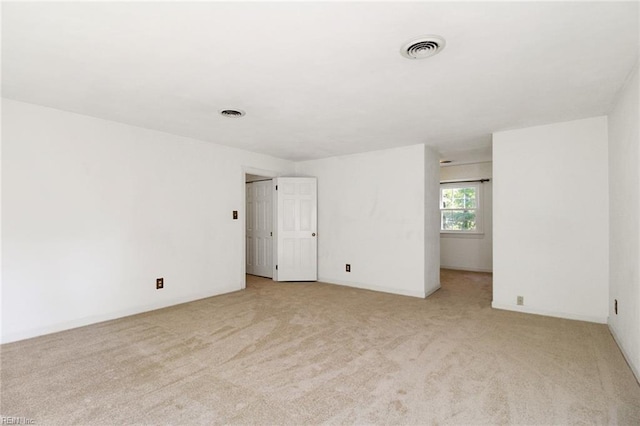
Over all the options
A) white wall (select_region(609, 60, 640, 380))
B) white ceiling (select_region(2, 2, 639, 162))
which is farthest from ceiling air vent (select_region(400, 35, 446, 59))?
white wall (select_region(609, 60, 640, 380))

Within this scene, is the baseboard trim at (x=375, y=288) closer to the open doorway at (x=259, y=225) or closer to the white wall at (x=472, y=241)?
the open doorway at (x=259, y=225)

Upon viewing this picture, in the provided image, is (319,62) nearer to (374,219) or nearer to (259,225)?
(374,219)

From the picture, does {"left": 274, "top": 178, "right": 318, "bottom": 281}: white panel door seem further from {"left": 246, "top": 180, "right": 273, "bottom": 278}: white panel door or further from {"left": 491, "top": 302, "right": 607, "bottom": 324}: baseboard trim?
{"left": 491, "top": 302, "right": 607, "bottom": 324}: baseboard trim

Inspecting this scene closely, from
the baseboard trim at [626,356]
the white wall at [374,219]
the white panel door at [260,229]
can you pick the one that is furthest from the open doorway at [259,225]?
the baseboard trim at [626,356]

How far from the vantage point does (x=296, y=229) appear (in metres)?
5.81

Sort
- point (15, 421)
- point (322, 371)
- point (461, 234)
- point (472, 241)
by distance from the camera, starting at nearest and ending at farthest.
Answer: point (15, 421), point (322, 371), point (472, 241), point (461, 234)

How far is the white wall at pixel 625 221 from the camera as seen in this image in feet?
7.90

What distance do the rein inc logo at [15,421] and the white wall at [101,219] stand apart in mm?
1494

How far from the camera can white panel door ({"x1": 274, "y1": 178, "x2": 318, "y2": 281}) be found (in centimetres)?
579

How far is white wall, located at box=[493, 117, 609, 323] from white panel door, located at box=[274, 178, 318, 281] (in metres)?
2.95

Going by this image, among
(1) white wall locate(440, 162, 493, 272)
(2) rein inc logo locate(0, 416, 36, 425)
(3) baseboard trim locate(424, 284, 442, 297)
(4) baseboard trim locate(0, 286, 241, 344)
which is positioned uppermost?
(1) white wall locate(440, 162, 493, 272)

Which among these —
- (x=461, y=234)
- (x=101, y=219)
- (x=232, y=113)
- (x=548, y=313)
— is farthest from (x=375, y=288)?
(x=101, y=219)

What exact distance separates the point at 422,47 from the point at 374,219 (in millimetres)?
3376

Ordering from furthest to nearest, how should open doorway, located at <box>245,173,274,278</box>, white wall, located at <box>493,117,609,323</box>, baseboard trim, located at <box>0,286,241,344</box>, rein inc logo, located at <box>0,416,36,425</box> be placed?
1. open doorway, located at <box>245,173,274,278</box>
2. white wall, located at <box>493,117,609,323</box>
3. baseboard trim, located at <box>0,286,241,344</box>
4. rein inc logo, located at <box>0,416,36,425</box>
